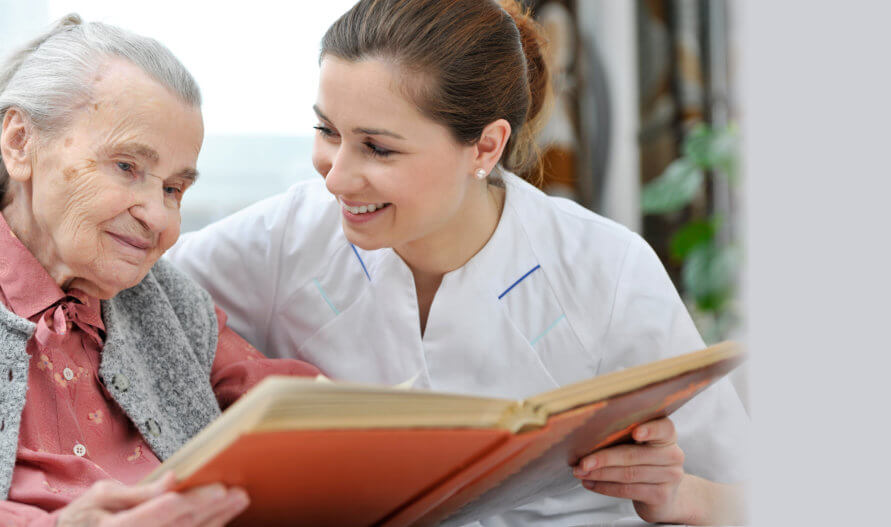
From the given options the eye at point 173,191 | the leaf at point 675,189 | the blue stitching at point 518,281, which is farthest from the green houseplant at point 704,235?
the eye at point 173,191

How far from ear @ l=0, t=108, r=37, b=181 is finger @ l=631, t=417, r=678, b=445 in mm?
851

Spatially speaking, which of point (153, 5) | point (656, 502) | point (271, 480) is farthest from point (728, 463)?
point (153, 5)

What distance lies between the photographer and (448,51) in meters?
1.35

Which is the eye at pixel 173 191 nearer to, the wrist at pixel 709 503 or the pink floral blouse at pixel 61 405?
the pink floral blouse at pixel 61 405

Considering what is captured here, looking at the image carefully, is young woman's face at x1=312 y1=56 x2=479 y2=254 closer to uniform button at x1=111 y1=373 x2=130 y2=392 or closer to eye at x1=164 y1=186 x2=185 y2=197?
eye at x1=164 y1=186 x2=185 y2=197

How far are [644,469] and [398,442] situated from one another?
59cm

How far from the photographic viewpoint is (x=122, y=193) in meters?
1.07

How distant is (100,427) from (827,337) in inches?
37.5

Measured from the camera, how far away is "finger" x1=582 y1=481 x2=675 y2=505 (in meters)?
1.20

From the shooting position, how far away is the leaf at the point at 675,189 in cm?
302

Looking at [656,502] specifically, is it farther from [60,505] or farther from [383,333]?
[60,505]

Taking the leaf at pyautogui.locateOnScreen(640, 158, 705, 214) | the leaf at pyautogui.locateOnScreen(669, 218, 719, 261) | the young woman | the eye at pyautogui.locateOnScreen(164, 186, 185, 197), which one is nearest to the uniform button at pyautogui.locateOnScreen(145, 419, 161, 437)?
the eye at pyautogui.locateOnScreen(164, 186, 185, 197)

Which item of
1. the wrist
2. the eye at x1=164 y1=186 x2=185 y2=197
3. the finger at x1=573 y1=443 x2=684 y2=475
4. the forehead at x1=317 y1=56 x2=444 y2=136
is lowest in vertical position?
the wrist

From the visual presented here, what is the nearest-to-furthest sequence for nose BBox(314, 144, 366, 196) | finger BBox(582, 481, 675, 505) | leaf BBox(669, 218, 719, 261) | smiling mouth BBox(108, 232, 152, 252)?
1. smiling mouth BBox(108, 232, 152, 252)
2. finger BBox(582, 481, 675, 505)
3. nose BBox(314, 144, 366, 196)
4. leaf BBox(669, 218, 719, 261)
